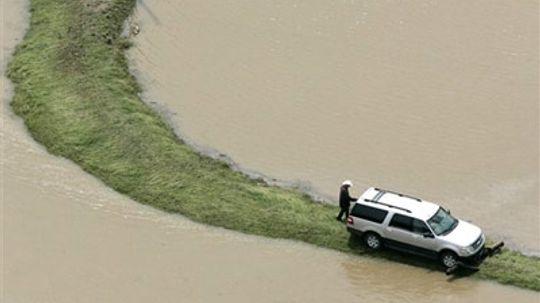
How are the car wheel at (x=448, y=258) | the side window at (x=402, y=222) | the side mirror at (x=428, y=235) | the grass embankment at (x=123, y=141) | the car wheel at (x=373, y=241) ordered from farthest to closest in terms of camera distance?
the grass embankment at (x=123, y=141), the car wheel at (x=373, y=241), the side window at (x=402, y=222), the side mirror at (x=428, y=235), the car wheel at (x=448, y=258)

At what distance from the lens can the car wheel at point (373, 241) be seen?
92.3ft

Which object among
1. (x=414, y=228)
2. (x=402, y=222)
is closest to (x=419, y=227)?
(x=414, y=228)

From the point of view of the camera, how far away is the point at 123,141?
3344cm

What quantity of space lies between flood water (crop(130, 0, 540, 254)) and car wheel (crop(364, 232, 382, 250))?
9.03ft

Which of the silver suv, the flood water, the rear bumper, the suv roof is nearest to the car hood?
the silver suv

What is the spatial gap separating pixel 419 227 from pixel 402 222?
0.50 meters

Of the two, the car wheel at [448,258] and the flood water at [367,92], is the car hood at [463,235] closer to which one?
the car wheel at [448,258]

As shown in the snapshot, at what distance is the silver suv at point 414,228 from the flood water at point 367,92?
1.98 meters

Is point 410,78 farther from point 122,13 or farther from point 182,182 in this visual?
point 122,13

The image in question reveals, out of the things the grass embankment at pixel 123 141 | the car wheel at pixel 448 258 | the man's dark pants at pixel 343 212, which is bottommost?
the grass embankment at pixel 123 141

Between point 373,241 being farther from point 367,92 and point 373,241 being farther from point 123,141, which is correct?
point 123,141

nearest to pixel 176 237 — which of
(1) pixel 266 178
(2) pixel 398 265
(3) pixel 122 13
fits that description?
(1) pixel 266 178

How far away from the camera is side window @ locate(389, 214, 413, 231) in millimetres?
27609

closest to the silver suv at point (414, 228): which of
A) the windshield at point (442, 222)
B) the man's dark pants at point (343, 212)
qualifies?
the windshield at point (442, 222)
